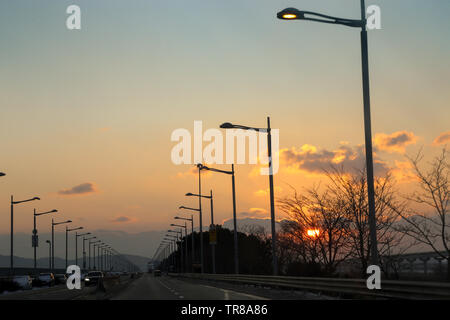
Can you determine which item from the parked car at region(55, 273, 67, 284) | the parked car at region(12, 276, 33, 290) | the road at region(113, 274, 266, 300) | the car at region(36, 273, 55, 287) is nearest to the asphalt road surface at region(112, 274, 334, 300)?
the road at region(113, 274, 266, 300)

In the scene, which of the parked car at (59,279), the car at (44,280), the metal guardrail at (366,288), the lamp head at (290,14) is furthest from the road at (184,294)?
the parked car at (59,279)

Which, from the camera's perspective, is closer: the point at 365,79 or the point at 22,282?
the point at 365,79

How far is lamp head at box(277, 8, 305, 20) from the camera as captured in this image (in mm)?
21125

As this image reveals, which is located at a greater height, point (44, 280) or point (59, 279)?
point (44, 280)

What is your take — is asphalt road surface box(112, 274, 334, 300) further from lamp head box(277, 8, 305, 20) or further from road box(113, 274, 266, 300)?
lamp head box(277, 8, 305, 20)

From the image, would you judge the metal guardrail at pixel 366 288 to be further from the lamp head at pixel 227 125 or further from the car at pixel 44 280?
the car at pixel 44 280

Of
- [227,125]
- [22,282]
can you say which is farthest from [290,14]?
[22,282]

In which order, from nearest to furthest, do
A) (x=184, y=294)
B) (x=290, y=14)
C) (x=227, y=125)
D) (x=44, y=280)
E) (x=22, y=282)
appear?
(x=290, y=14) → (x=184, y=294) → (x=227, y=125) → (x=22, y=282) → (x=44, y=280)

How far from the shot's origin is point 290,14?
21234mm

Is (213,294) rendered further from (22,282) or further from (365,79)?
(22,282)

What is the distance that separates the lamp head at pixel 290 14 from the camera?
2112 centimetres
